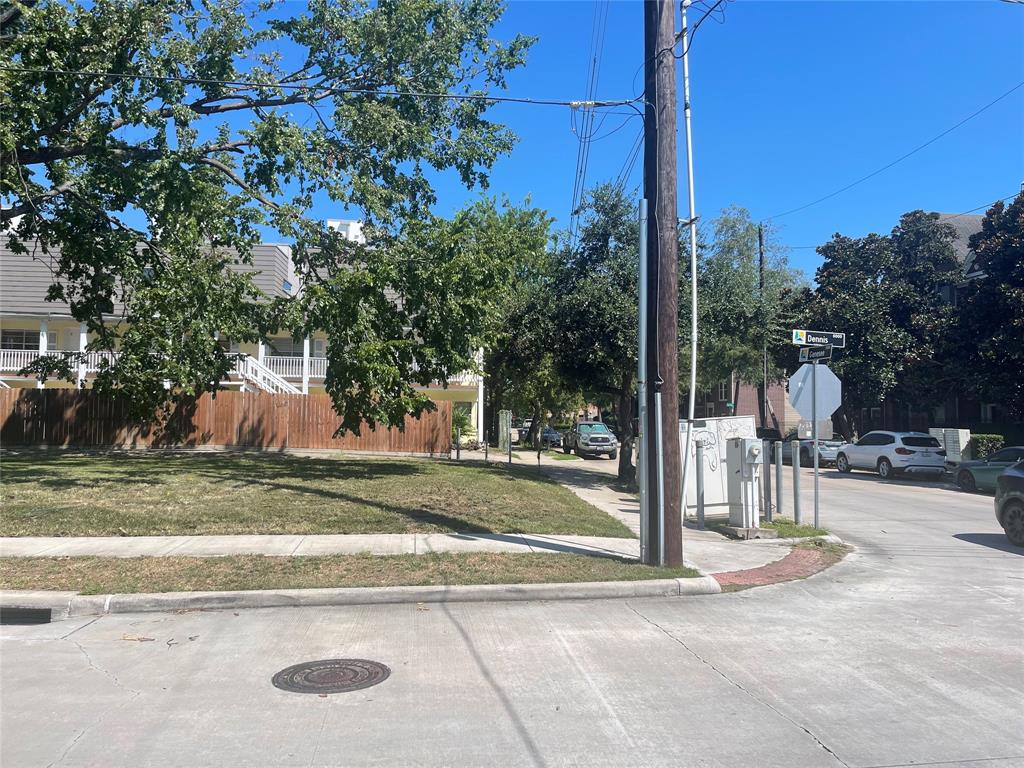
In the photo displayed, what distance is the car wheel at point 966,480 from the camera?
22.0 m

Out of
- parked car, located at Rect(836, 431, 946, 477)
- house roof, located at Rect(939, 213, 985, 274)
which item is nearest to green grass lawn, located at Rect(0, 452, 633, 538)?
parked car, located at Rect(836, 431, 946, 477)

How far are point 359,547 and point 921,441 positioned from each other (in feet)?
78.4

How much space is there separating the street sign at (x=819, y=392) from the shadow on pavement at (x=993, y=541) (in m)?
2.88

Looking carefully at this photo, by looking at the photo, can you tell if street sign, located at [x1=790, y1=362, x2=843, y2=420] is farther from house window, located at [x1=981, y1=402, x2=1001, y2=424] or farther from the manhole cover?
house window, located at [x1=981, y1=402, x2=1001, y2=424]

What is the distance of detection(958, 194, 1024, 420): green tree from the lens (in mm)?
25438

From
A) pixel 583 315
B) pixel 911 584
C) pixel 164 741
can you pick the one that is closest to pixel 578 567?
pixel 911 584

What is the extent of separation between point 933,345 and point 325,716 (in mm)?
31273

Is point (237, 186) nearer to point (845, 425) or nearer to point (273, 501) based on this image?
point (273, 501)

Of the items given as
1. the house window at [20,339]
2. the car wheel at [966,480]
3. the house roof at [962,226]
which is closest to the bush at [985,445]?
the car wheel at [966,480]

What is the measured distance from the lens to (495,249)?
761 inches

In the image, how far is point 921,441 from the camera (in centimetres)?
2716

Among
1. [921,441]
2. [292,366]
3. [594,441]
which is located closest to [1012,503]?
[921,441]

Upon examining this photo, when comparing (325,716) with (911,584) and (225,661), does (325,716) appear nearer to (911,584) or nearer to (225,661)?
(225,661)

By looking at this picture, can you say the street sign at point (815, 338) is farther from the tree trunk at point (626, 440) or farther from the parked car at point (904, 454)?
the parked car at point (904, 454)
